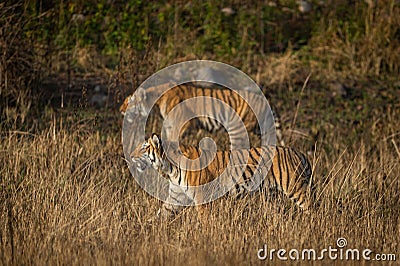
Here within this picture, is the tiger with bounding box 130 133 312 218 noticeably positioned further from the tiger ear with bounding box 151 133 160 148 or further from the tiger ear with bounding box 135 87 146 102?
the tiger ear with bounding box 135 87 146 102

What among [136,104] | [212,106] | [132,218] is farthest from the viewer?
[212,106]

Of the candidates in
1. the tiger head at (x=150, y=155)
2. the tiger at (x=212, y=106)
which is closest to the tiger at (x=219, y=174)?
the tiger head at (x=150, y=155)

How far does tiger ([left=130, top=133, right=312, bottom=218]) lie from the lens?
5.80m

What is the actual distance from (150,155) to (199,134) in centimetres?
236

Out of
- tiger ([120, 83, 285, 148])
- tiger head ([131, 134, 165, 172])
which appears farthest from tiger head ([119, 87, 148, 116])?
tiger head ([131, 134, 165, 172])

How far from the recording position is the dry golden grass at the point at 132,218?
4797mm

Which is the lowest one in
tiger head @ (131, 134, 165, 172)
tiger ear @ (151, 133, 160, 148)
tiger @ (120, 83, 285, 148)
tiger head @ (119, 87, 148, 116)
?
tiger @ (120, 83, 285, 148)

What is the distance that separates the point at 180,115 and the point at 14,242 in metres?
4.00

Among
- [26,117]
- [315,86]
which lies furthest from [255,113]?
[26,117]

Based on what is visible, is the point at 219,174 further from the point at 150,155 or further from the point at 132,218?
the point at 132,218

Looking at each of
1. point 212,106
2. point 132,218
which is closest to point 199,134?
point 212,106

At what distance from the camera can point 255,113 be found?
870 centimetres

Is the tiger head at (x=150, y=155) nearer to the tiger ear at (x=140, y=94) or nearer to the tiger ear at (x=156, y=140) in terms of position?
the tiger ear at (x=156, y=140)

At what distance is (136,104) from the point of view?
809cm
